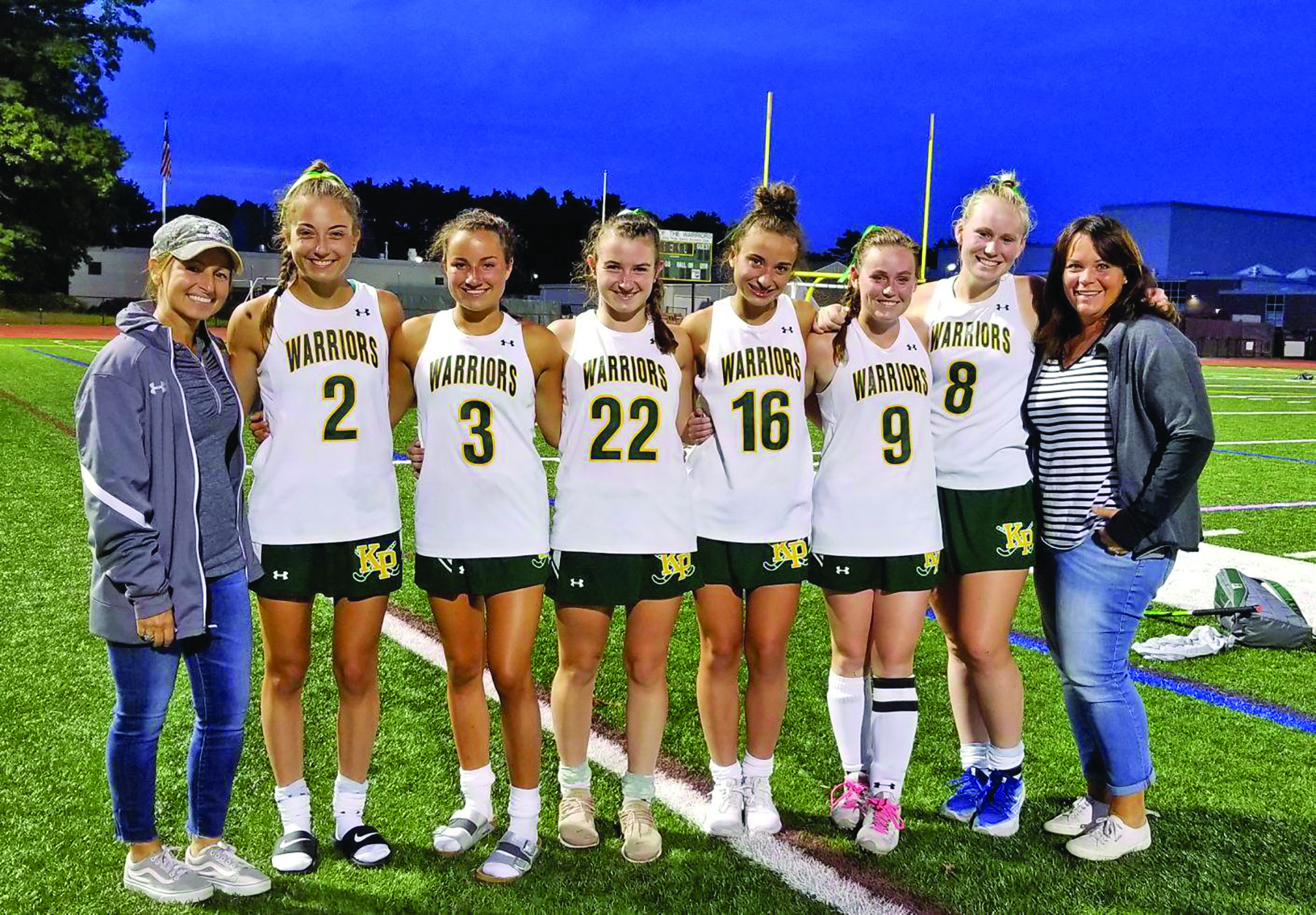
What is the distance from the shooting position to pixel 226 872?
2.69 m

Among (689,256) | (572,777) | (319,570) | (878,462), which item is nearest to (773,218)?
(878,462)

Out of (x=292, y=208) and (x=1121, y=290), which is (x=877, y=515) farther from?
(x=292, y=208)

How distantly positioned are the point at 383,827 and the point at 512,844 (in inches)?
18.7

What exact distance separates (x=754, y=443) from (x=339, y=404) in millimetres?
1161

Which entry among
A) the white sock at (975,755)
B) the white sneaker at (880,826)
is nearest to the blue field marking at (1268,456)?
the white sock at (975,755)

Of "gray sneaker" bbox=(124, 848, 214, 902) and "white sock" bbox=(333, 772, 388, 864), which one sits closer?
"gray sneaker" bbox=(124, 848, 214, 902)

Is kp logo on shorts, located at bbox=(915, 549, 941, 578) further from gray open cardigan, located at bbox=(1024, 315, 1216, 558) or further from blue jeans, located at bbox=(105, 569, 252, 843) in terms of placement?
blue jeans, located at bbox=(105, 569, 252, 843)

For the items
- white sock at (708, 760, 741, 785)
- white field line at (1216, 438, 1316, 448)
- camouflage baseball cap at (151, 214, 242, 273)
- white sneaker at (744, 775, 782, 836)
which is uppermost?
camouflage baseball cap at (151, 214, 242, 273)

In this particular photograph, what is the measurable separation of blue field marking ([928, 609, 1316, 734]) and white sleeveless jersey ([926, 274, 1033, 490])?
4.88 feet

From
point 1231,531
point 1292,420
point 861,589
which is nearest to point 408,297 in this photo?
point 1292,420

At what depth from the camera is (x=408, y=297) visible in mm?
49719

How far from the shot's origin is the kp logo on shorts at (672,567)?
290cm

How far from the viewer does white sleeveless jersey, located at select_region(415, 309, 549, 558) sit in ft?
9.14

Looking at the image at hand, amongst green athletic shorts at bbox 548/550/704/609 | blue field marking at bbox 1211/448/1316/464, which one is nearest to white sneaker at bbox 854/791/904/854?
green athletic shorts at bbox 548/550/704/609
